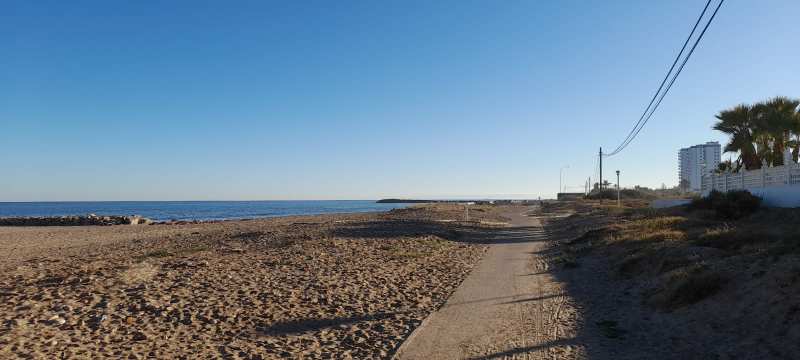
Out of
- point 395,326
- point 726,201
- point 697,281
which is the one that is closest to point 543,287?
point 697,281

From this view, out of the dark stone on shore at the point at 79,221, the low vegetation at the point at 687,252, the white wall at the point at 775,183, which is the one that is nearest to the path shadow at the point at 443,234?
the low vegetation at the point at 687,252

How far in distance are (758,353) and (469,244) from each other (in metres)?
15.9

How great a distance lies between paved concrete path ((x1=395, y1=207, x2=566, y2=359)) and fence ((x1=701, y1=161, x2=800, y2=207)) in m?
14.7

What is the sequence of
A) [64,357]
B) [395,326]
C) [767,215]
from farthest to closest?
[767,215]
[395,326]
[64,357]

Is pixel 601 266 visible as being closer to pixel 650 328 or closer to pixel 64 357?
pixel 650 328

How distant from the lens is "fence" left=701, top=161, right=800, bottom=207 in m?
21.7

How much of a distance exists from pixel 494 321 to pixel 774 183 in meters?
22.1

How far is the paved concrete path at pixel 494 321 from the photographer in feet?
22.2

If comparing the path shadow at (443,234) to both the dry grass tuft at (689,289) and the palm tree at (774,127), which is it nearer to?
the dry grass tuft at (689,289)

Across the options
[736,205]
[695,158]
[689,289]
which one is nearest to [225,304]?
[689,289]

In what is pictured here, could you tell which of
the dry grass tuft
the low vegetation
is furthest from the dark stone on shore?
the dry grass tuft

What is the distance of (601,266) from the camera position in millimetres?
14164

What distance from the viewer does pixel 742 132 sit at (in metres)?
33.4

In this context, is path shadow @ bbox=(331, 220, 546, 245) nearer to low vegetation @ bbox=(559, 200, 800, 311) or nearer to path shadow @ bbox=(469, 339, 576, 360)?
low vegetation @ bbox=(559, 200, 800, 311)
